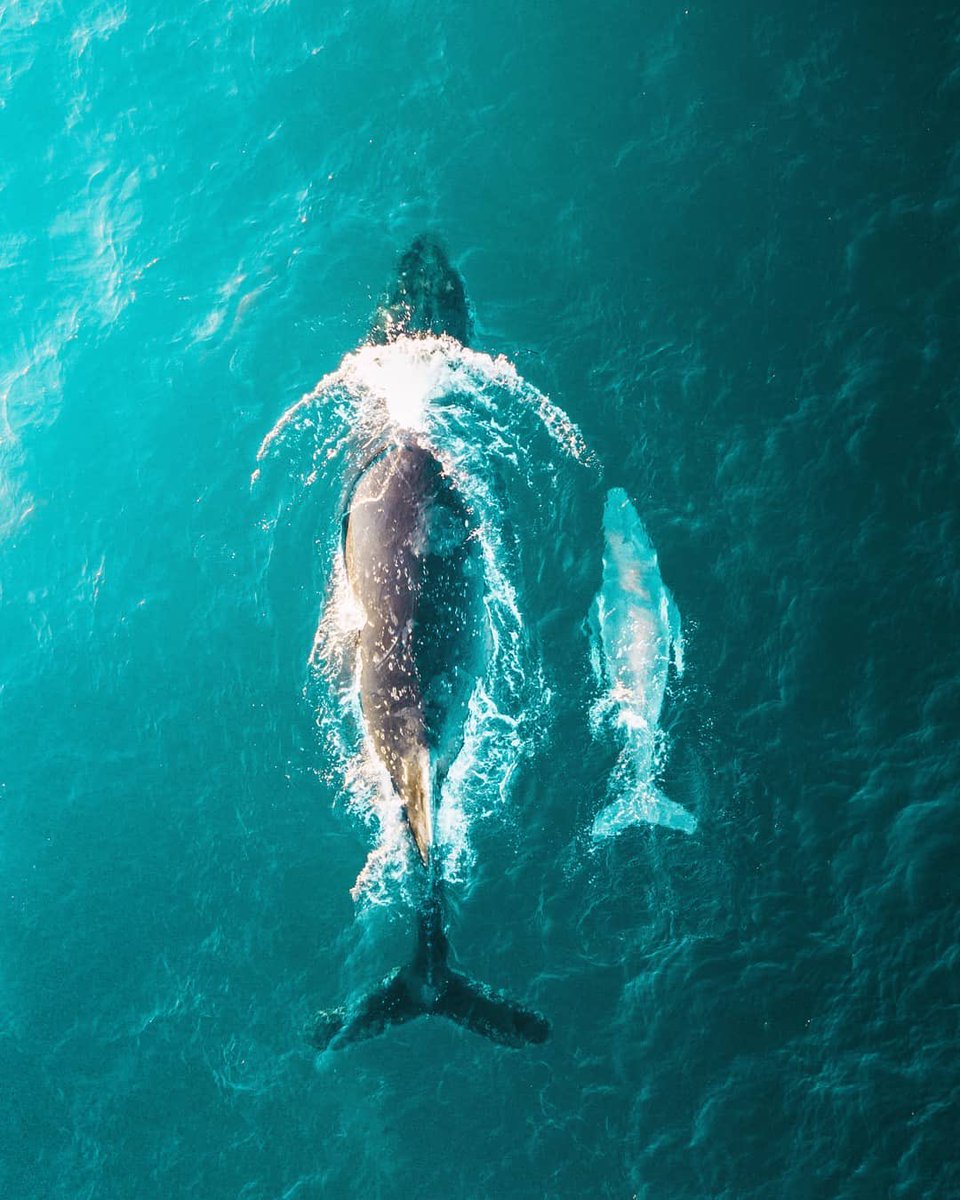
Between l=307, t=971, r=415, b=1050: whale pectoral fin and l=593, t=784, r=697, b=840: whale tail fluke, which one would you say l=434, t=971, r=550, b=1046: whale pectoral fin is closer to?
l=307, t=971, r=415, b=1050: whale pectoral fin

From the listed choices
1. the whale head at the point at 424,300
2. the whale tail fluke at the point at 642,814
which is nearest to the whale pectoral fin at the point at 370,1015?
the whale tail fluke at the point at 642,814

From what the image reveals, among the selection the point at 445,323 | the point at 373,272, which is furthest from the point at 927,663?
the point at 373,272

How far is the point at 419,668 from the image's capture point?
22.2 meters

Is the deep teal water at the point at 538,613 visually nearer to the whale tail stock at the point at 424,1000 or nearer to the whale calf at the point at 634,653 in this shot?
the whale calf at the point at 634,653

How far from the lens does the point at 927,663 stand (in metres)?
21.1

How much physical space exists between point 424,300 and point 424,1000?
18.4 m

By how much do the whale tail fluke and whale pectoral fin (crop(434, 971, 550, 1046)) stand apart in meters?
4.47

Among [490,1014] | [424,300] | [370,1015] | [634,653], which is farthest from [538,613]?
[370,1015]

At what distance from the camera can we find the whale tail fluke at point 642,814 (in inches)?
866

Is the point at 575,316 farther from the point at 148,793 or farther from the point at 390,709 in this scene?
the point at 148,793

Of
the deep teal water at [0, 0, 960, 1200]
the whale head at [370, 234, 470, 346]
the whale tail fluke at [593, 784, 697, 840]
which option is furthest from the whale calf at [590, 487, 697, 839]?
the whale head at [370, 234, 470, 346]

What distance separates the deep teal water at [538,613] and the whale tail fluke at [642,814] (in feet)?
1.39

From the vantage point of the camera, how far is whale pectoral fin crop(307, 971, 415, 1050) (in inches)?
840

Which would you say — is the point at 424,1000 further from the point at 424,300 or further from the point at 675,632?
the point at 424,300
